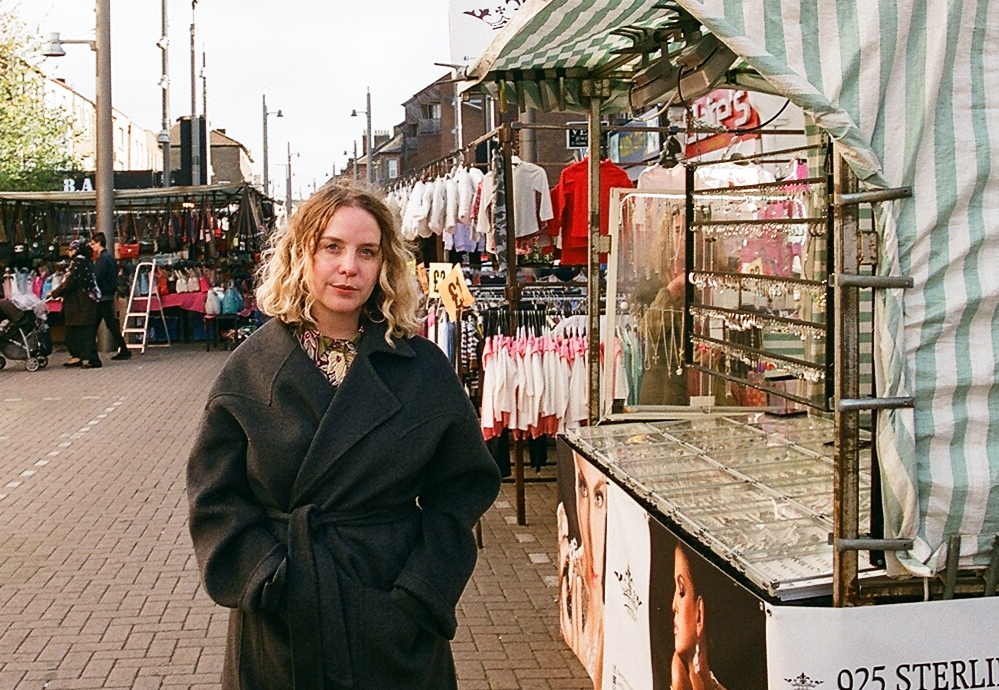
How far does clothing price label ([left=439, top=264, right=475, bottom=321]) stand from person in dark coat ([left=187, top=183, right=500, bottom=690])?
4.49m

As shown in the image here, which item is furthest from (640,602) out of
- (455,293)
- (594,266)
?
(455,293)

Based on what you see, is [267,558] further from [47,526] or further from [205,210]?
[205,210]

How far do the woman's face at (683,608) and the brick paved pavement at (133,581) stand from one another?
1599mm

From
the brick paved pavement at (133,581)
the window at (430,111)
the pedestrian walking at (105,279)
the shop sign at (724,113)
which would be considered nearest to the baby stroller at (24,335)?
the pedestrian walking at (105,279)

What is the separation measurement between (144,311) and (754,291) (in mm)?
17819

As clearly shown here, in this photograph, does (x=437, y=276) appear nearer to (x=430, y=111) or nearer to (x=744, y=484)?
(x=744, y=484)

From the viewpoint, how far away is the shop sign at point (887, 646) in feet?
8.82

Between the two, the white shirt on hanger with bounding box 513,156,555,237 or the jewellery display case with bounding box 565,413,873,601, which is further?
the white shirt on hanger with bounding box 513,156,555,237

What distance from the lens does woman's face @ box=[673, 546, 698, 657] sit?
10.8 ft

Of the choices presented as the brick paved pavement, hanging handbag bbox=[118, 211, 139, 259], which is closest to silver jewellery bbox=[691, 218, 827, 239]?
the brick paved pavement

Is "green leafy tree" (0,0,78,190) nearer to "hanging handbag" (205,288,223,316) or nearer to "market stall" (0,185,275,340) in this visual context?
"market stall" (0,185,275,340)

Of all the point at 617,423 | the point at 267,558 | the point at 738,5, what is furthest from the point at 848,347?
the point at 617,423

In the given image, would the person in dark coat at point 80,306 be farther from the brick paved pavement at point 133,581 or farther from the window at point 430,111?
the window at point 430,111

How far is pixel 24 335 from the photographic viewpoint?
17.0 meters
